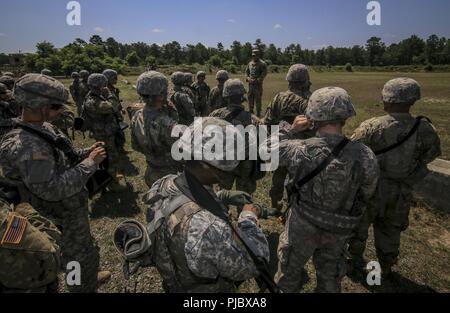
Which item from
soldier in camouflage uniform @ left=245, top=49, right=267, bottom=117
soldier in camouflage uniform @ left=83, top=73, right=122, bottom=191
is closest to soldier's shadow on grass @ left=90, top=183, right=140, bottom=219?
soldier in camouflage uniform @ left=83, top=73, right=122, bottom=191

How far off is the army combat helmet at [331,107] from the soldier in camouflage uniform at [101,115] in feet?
16.1

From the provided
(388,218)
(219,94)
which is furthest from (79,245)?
(219,94)

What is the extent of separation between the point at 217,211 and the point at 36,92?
230cm

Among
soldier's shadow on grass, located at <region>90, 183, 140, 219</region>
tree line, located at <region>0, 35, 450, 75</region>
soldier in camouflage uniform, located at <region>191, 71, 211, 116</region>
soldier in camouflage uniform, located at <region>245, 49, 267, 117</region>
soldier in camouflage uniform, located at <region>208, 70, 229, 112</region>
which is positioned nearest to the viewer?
soldier's shadow on grass, located at <region>90, 183, 140, 219</region>

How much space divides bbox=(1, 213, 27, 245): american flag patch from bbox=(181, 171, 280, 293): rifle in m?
1.21

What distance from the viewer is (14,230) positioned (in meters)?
2.06

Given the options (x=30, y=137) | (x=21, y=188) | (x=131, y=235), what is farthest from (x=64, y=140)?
(x=131, y=235)

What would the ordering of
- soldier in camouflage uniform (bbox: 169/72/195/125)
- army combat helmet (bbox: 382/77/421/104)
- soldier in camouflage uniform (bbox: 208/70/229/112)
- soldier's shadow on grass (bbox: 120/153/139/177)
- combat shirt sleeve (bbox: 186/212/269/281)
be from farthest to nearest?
soldier in camouflage uniform (bbox: 208/70/229/112)
soldier's shadow on grass (bbox: 120/153/139/177)
soldier in camouflage uniform (bbox: 169/72/195/125)
army combat helmet (bbox: 382/77/421/104)
combat shirt sleeve (bbox: 186/212/269/281)

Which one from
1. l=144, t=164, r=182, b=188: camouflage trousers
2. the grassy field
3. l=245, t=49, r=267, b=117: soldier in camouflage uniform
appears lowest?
the grassy field

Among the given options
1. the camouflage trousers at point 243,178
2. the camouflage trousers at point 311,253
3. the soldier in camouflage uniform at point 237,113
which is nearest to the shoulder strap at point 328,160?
the camouflage trousers at point 311,253

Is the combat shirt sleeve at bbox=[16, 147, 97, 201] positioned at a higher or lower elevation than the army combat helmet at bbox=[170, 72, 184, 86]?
lower

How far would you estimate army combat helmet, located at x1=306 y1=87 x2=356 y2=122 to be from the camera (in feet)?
9.48

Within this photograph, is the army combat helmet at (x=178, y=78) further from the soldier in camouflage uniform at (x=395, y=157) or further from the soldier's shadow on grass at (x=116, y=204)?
the soldier in camouflage uniform at (x=395, y=157)

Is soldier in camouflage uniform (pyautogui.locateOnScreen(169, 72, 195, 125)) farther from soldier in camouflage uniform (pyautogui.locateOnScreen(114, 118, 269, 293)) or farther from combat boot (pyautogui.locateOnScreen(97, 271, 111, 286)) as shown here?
soldier in camouflage uniform (pyautogui.locateOnScreen(114, 118, 269, 293))
